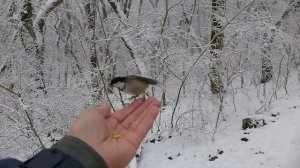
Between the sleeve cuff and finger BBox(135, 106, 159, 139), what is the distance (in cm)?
35

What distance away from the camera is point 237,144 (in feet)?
27.9

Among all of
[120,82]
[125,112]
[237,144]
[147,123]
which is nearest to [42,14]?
[237,144]

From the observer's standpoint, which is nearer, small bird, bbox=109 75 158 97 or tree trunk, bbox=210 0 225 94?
small bird, bbox=109 75 158 97

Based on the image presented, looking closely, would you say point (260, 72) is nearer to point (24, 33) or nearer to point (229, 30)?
point (229, 30)

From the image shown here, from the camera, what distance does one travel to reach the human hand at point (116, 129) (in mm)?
1734

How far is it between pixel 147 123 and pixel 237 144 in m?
6.79

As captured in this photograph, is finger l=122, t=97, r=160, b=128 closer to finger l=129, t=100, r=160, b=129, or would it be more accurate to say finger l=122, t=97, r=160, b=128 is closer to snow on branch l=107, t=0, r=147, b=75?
finger l=129, t=100, r=160, b=129

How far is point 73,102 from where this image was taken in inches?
335

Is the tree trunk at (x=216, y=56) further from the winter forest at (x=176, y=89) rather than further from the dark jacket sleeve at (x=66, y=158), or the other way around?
the dark jacket sleeve at (x=66, y=158)

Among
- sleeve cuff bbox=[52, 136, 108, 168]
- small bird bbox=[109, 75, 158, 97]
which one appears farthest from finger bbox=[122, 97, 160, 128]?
sleeve cuff bbox=[52, 136, 108, 168]

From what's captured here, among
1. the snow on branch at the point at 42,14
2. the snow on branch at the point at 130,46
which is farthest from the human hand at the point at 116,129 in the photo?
the snow on branch at the point at 42,14

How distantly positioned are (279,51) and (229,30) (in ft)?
8.64

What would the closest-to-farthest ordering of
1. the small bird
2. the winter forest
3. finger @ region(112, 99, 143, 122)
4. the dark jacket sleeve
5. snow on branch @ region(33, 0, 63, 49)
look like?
the dark jacket sleeve → finger @ region(112, 99, 143, 122) → the small bird → the winter forest → snow on branch @ region(33, 0, 63, 49)

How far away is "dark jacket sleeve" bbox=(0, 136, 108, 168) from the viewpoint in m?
1.43
